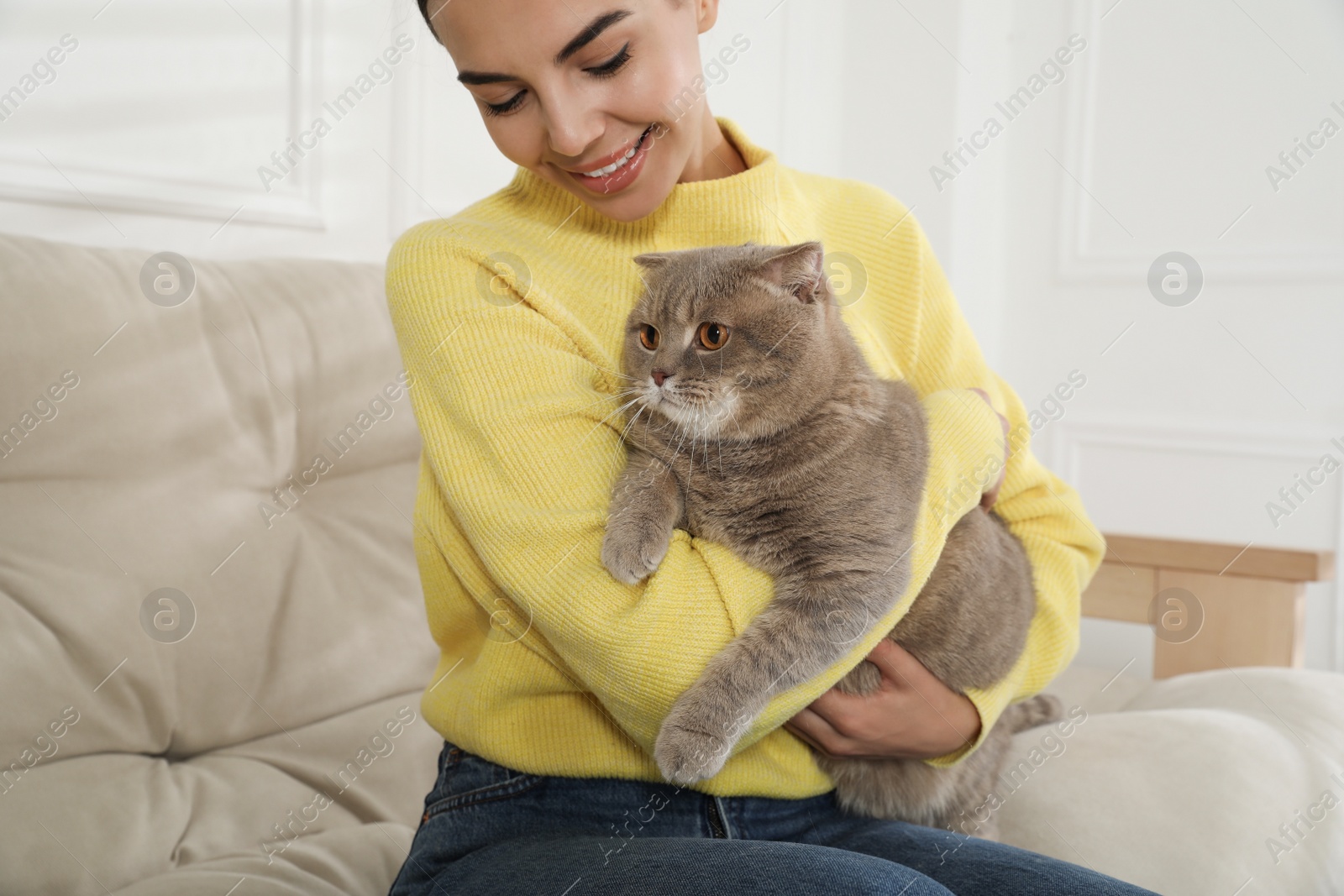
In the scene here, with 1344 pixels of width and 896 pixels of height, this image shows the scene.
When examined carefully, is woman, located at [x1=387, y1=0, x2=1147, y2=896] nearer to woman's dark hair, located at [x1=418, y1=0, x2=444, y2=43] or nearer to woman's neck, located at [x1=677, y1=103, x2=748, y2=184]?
woman's dark hair, located at [x1=418, y1=0, x2=444, y2=43]

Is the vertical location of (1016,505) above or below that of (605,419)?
below

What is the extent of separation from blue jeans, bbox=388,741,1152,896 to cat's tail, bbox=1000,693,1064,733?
42cm

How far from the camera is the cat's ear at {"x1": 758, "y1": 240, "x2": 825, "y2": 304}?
1.01m

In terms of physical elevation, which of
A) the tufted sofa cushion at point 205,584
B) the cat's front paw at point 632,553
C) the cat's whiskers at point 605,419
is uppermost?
the cat's whiskers at point 605,419

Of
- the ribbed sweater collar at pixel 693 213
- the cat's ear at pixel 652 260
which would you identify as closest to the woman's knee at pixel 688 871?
the cat's ear at pixel 652 260

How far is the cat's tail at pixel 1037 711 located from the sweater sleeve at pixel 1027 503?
144 millimetres

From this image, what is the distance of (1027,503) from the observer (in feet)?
4.41

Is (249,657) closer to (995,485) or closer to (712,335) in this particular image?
(712,335)

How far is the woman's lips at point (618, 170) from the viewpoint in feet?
3.47

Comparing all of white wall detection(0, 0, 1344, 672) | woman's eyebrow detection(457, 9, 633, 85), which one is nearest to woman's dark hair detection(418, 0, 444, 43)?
woman's eyebrow detection(457, 9, 633, 85)

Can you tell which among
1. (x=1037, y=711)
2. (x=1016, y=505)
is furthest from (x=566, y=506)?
(x=1037, y=711)

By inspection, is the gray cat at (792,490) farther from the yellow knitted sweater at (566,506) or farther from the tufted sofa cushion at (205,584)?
the tufted sofa cushion at (205,584)

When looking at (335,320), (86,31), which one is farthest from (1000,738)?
(86,31)

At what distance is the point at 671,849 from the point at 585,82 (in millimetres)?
762
